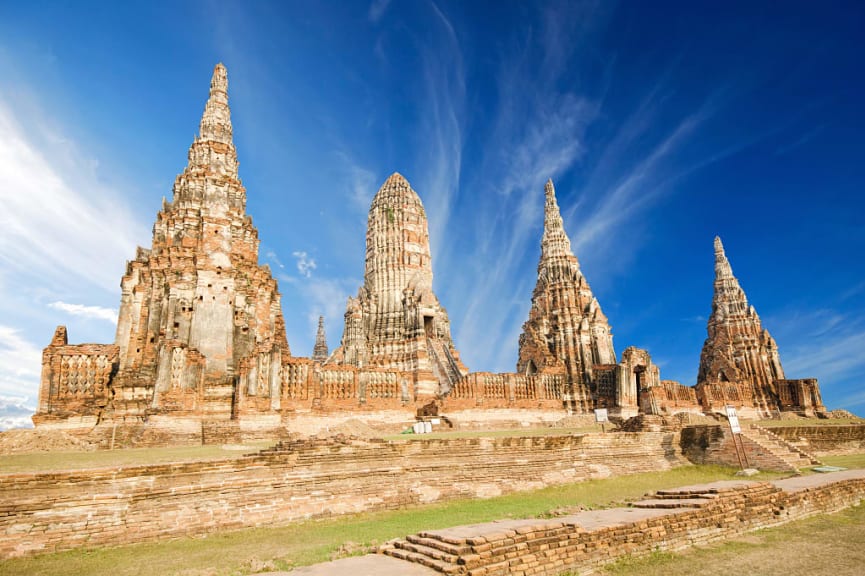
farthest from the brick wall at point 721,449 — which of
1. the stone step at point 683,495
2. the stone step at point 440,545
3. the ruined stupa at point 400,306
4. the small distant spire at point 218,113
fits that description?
the small distant spire at point 218,113

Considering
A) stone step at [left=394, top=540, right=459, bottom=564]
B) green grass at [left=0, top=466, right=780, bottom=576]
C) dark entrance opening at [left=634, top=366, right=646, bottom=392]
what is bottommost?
green grass at [left=0, top=466, right=780, bottom=576]

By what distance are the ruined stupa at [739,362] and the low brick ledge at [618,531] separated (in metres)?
35.5

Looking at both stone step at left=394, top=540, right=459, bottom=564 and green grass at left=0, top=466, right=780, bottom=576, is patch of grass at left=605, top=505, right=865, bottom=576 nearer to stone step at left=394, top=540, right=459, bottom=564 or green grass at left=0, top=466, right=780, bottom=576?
stone step at left=394, top=540, right=459, bottom=564

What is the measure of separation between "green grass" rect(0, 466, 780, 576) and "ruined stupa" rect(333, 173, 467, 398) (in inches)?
648

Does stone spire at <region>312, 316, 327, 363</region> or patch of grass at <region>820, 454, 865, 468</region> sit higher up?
stone spire at <region>312, 316, 327, 363</region>

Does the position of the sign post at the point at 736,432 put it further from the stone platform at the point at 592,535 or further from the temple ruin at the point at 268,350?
the temple ruin at the point at 268,350

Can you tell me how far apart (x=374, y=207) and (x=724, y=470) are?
1043 inches

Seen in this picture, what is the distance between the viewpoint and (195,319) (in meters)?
20.5

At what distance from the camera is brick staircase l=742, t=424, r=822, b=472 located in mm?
16422

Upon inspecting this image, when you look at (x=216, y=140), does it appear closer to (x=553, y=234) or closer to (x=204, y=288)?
(x=204, y=288)

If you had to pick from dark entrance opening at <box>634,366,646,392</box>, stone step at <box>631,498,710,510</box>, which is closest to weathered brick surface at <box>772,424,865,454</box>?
→ dark entrance opening at <box>634,366,646,392</box>

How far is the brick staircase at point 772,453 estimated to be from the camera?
16422 mm

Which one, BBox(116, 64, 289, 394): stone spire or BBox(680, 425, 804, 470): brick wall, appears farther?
BBox(116, 64, 289, 394): stone spire

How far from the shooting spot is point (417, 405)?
25.5 m
